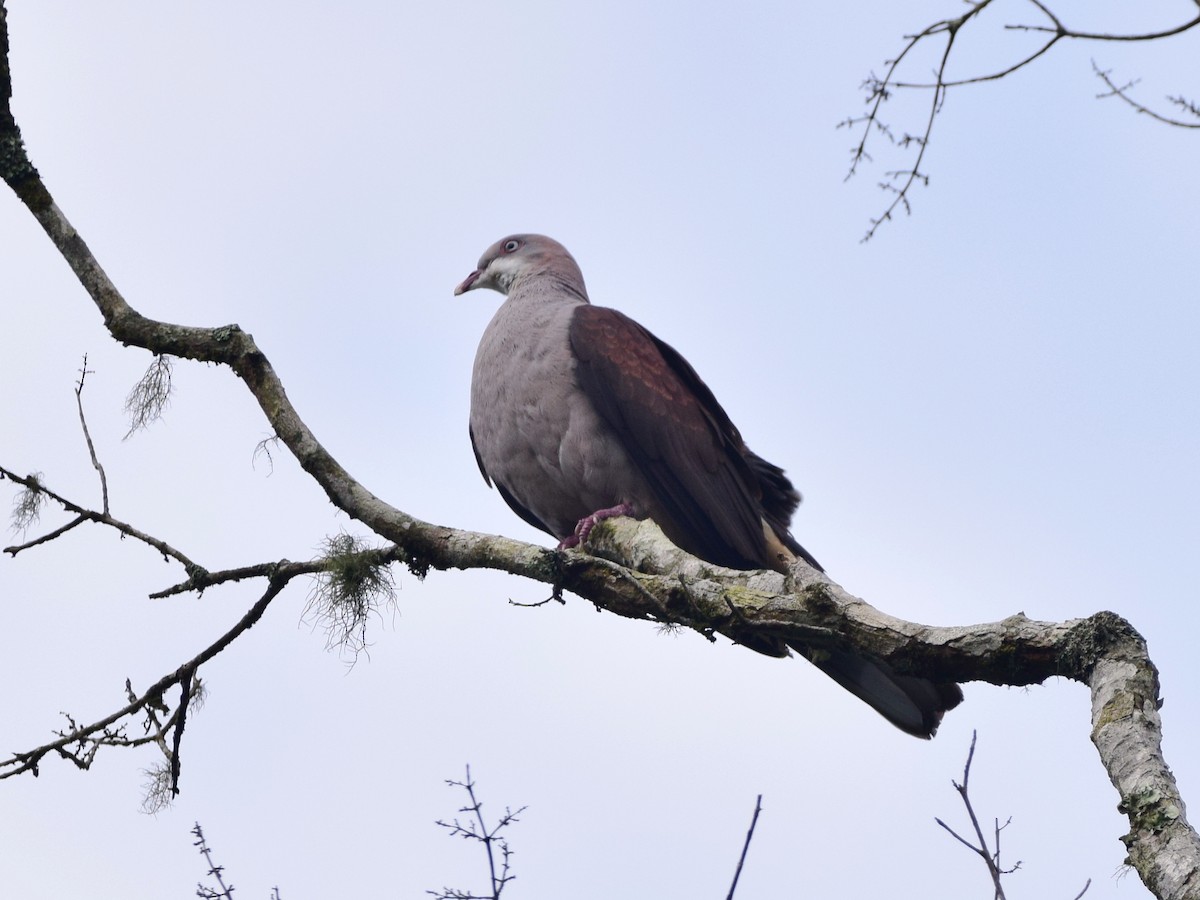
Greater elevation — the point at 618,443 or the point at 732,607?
the point at 618,443

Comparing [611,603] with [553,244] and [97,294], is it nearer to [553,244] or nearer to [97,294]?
[97,294]

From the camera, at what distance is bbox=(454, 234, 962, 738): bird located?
4.72 metres

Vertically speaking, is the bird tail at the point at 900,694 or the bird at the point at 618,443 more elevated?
the bird at the point at 618,443

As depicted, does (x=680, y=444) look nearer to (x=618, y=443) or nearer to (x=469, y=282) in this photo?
(x=618, y=443)

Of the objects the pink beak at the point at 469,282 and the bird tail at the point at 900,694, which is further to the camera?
the pink beak at the point at 469,282

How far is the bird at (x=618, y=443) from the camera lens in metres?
4.72

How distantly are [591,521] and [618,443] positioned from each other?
1.31 feet

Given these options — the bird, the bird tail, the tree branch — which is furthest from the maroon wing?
the bird tail

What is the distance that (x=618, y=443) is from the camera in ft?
15.7

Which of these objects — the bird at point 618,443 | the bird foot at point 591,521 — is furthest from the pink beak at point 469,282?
the bird foot at point 591,521

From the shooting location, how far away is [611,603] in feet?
10.7

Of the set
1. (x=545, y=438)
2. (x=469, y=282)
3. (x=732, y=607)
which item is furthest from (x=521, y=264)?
(x=732, y=607)

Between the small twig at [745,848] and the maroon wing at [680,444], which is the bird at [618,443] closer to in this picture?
the maroon wing at [680,444]

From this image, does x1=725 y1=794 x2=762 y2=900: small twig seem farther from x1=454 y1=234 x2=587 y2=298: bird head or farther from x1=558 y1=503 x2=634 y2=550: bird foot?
x1=454 y1=234 x2=587 y2=298: bird head
